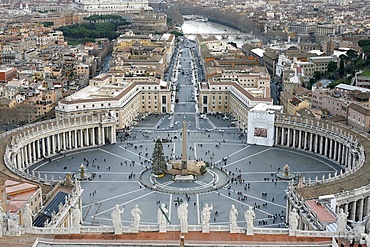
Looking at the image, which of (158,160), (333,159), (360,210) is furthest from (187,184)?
(333,159)

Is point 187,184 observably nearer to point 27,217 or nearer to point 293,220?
point 293,220

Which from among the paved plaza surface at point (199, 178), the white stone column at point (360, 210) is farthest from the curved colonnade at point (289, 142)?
the paved plaza surface at point (199, 178)

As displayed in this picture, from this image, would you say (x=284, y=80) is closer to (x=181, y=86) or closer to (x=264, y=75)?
(x=264, y=75)

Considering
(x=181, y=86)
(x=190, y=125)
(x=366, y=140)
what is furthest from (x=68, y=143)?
(x=181, y=86)

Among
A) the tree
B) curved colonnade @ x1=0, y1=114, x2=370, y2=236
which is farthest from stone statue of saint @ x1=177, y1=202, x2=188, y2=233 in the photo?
the tree

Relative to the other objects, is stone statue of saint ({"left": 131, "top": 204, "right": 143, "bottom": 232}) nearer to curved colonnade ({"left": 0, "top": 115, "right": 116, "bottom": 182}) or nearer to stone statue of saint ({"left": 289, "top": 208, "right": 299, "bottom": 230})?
stone statue of saint ({"left": 289, "top": 208, "right": 299, "bottom": 230})

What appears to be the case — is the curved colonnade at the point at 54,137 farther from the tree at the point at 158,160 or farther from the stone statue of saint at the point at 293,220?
the stone statue of saint at the point at 293,220

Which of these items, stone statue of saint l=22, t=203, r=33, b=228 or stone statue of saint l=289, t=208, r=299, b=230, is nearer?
stone statue of saint l=289, t=208, r=299, b=230
